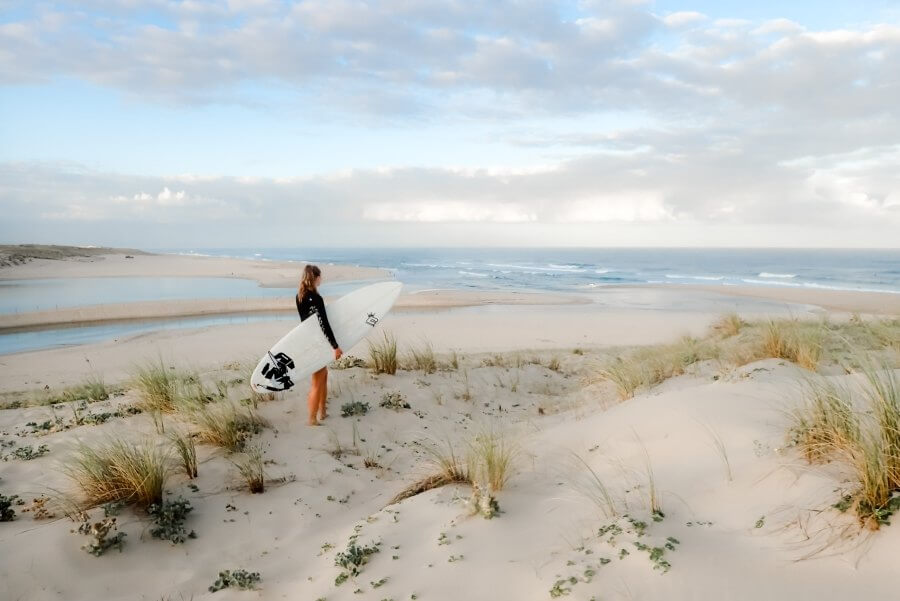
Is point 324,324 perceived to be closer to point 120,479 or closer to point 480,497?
point 120,479

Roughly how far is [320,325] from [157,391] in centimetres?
209

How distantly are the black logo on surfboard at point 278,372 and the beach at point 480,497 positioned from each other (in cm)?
33

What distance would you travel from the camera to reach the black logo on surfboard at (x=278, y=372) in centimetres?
634

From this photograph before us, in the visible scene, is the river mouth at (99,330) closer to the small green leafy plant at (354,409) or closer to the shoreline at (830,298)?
the small green leafy plant at (354,409)

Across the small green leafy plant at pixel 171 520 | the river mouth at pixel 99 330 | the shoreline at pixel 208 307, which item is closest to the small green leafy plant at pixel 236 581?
the small green leafy plant at pixel 171 520

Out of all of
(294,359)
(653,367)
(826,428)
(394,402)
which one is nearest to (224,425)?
(294,359)

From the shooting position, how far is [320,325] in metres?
6.39

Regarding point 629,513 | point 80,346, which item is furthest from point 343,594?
point 80,346

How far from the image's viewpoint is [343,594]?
120 inches

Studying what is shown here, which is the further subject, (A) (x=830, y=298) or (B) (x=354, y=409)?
(A) (x=830, y=298)

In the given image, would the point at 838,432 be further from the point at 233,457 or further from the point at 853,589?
the point at 233,457

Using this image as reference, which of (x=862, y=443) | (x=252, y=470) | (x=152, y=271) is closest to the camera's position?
(x=862, y=443)

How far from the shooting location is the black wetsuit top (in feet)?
20.5

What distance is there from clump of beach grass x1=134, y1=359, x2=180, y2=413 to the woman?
60.0 inches
